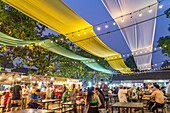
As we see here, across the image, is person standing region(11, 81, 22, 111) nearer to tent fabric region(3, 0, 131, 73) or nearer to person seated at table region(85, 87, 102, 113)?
tent fabric region(3, 0, 131, 73)

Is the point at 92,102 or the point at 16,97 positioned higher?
the point at 92,102

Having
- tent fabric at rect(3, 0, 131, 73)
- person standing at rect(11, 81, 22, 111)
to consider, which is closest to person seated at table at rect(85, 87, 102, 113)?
tent fabric at rect(3, 0, 131, 73)

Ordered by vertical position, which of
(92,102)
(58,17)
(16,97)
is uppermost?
(58,17)

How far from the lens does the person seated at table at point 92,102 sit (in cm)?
398

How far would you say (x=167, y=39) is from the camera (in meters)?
11.5

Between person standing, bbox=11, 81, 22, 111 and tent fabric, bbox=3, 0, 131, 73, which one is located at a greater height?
tent fabric, bbox=3, 0, 131, 73

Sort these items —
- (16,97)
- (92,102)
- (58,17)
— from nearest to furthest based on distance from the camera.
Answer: (92,102)
(58,17)
(16,97)

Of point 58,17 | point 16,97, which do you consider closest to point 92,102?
point 58,17

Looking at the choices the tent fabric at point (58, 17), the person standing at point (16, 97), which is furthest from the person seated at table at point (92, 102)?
the person standing at point (16, 97)

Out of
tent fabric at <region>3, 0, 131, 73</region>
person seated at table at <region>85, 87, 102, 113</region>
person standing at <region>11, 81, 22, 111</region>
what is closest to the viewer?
person seated at table at <region>85, 87, 102, 113</region>

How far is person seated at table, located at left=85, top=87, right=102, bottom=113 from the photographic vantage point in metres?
3.98

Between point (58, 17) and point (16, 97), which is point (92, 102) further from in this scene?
point (16, 97)

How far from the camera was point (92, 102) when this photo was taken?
4035mm

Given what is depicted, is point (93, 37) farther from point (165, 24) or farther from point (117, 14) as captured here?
point (165, 24)
